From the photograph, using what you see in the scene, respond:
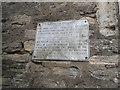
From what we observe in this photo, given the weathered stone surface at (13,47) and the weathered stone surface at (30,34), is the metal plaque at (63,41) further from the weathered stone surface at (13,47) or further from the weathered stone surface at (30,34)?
the weathered stone surface at (13,47)

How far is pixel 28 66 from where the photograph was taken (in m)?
2.18

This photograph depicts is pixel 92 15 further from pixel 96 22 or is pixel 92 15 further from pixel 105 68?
pixel 105 68

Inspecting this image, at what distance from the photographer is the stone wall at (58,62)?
1996 millimetres

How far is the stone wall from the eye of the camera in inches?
78.6

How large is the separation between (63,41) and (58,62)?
0.70 feet

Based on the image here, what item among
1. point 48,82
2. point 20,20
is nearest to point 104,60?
point 48,82

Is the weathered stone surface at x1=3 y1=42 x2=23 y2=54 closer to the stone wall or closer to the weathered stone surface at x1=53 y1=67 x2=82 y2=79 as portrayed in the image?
the stone wall

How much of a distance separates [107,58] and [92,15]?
0.48 metres

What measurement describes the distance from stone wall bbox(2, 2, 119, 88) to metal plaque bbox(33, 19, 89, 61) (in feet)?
0.17

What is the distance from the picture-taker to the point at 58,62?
6.93 feet

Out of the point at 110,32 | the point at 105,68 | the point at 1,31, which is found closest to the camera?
the point at 105,68

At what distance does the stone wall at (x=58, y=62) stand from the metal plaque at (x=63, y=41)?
51 millimetres

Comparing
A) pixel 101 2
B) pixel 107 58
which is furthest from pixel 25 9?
pixel 107 58

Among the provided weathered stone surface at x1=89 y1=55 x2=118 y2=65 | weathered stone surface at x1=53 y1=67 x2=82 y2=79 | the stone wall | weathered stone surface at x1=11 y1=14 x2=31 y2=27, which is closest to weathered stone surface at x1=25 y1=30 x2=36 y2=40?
the stone wall
